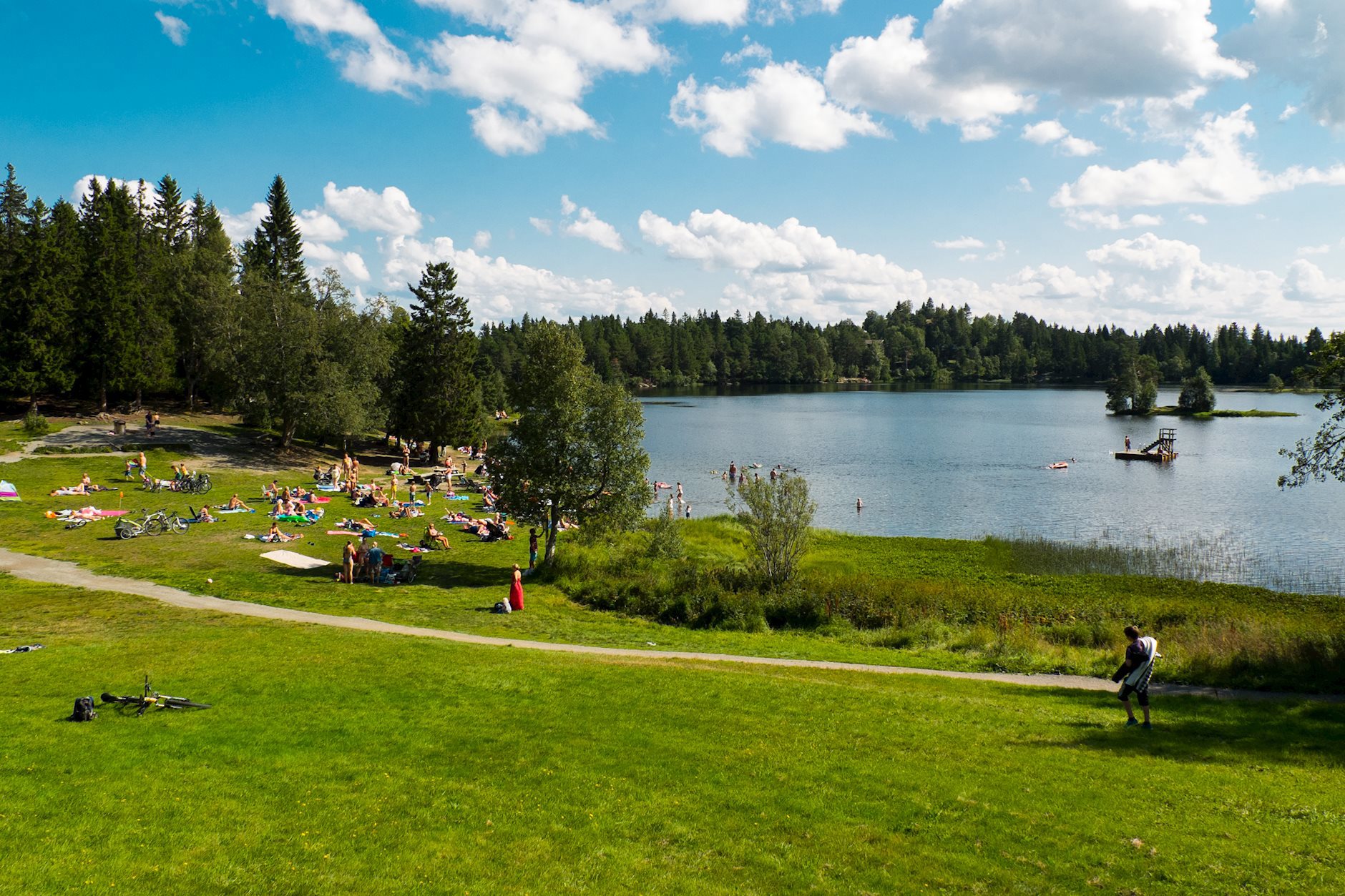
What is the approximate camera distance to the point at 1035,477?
74.1 meters

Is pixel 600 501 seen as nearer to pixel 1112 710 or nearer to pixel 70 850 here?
pixel 1112 710

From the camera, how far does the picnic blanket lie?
31750mm

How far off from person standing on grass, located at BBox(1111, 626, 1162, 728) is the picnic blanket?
28095mm

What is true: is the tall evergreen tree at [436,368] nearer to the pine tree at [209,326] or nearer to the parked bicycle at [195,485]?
the pine tree at [209,326]

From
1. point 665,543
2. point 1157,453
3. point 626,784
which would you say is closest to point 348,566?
point 665,543

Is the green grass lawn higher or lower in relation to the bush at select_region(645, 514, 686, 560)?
higher

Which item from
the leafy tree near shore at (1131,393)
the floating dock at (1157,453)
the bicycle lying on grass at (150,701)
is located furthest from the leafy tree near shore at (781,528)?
the leafy tree near shore at (1131,393)

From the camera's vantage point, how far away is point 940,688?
63.9ft

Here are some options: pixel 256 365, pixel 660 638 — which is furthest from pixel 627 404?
pixel 256 365

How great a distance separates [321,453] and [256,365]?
28.1 ft

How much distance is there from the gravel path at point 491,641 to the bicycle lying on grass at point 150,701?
7730 mm

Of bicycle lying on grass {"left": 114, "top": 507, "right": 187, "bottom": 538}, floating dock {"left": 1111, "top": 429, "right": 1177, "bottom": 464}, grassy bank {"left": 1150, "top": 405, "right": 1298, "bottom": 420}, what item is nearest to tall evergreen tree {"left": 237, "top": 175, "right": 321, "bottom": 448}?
bicycle lying on grass {"left": 114, "top": 507, "right": 187, "bottom": 538}

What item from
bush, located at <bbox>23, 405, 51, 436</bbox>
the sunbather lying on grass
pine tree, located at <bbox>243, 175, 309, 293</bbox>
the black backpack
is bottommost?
the sunbather lying on grass

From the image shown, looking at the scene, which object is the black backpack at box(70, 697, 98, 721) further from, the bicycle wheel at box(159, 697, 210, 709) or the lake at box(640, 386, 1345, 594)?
the lake at box(640, 386, 1345, 594)
